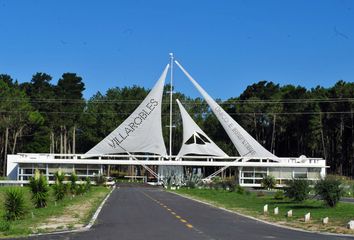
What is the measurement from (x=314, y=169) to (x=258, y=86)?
3195 cm

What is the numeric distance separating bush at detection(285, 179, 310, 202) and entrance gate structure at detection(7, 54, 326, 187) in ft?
106

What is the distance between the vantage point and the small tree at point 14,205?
20500mm

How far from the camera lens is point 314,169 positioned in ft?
222

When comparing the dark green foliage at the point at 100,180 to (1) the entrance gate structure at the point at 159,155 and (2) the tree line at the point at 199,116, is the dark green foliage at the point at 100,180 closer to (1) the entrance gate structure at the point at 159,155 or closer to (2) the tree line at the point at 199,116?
(1) the entrance gate structure at the point at 159,155

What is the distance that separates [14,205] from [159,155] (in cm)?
4775

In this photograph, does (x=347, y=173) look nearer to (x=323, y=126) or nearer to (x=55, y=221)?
(x=323, y=126)

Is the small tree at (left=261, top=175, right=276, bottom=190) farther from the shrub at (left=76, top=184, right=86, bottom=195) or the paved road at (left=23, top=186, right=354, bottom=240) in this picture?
the paved road at (left=23, top=186, right=354, bottom=240)

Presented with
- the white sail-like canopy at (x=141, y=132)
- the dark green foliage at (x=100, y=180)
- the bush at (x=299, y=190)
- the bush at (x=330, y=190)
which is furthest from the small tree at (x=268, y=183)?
the bush at (x=330, y=190)

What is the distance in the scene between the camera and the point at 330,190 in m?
26.5

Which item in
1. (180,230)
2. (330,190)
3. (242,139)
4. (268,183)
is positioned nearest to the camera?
(180,230)

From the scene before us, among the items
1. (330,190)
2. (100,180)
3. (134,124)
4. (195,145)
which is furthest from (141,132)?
(330,190)

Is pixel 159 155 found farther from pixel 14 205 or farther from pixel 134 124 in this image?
pixel 14 205

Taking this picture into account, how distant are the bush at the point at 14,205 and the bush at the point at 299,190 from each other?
15.7m

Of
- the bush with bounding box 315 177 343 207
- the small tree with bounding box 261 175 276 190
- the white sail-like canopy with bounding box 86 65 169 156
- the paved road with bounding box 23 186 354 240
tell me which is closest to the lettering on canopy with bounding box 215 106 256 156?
the small tree with bounding box 261 175 276 190
